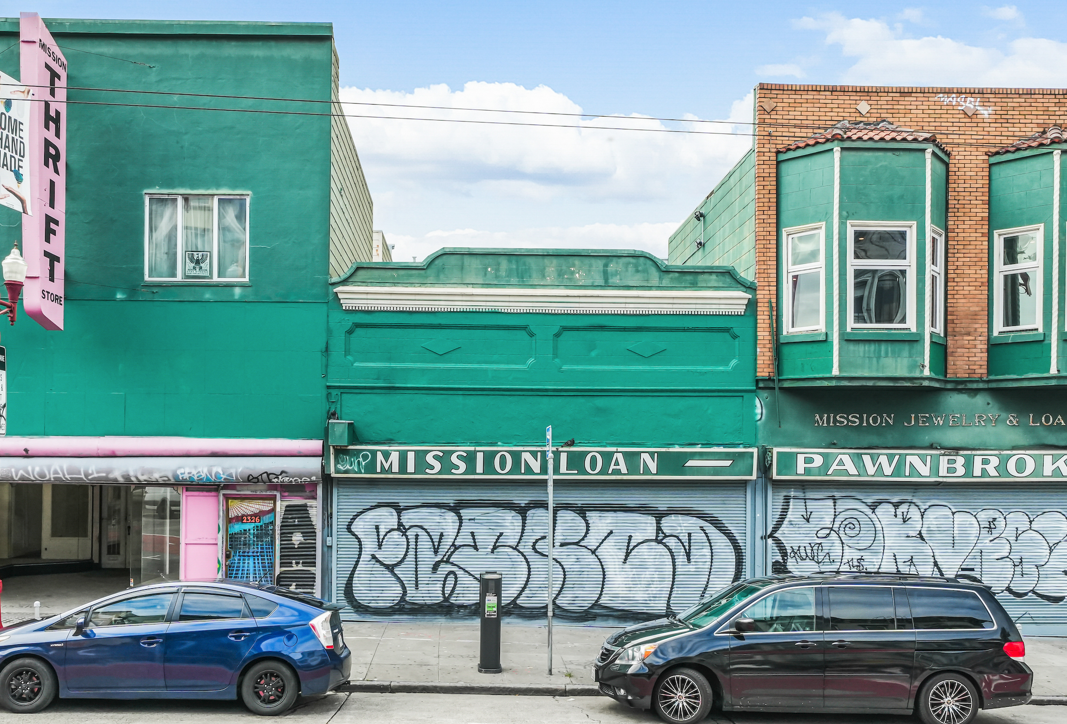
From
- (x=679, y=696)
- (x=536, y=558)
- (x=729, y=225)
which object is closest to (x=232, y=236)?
(x=536, y=558)

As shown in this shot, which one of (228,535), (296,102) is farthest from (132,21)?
(228,535)

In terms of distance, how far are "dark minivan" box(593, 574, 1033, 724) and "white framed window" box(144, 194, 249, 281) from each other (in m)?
8.66

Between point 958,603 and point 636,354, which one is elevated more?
point 636,354

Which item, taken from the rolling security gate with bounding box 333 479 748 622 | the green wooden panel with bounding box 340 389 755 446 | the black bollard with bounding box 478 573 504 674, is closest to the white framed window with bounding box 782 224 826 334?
the green wooden panel with bounding box 340 389 755 446

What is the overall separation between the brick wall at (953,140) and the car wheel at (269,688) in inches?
336

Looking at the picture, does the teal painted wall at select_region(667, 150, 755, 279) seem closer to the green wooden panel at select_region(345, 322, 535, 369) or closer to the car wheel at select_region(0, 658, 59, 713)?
the green wooden panel at select_region(345, 322, 535, 369)

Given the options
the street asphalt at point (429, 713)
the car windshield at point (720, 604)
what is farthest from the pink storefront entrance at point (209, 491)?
the car windshield at point (720, 604)

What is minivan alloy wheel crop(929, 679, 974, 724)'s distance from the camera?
380 inches

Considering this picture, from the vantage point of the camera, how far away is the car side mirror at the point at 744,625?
9594 mm

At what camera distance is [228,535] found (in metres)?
14.2

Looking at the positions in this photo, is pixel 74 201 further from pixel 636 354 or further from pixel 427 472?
pixel 636 354

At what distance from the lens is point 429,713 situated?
973cm

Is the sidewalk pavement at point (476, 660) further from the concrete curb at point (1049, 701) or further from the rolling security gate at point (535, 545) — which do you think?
the rolling security gate at point (535, 545)

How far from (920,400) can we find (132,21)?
13567 mm
